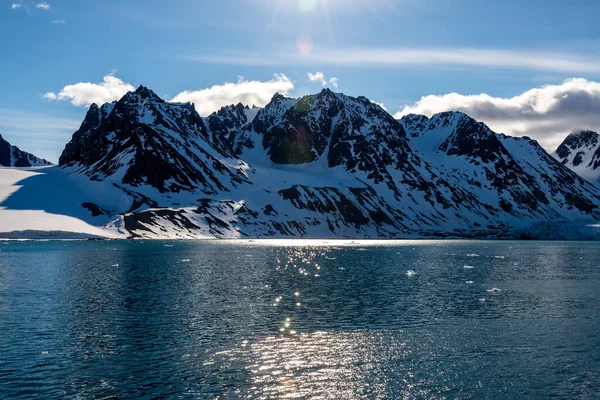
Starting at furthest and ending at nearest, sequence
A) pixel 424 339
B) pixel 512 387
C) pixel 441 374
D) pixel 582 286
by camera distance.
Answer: pixel 582 286, pixel 424 339, pixel 441 374, pixel 512 387

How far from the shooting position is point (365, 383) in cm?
3753

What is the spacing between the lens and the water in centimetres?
3681

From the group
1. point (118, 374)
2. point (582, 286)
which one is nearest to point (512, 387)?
→ point (118, 374)

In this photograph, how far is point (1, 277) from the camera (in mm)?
94438

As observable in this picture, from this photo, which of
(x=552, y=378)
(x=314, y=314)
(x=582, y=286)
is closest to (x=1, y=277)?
(x=314, y=314)

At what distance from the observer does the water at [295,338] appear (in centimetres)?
3681

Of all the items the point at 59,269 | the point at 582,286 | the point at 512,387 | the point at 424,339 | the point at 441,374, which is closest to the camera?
the point at 512,387

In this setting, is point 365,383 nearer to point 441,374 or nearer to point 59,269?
point 441,374

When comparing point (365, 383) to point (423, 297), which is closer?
point (365, 383)

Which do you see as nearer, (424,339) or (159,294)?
(424,339)

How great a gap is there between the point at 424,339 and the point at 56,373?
99.2ft

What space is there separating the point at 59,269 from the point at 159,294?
44.3 meters

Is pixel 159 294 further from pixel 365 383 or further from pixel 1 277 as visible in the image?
pixel 365 383

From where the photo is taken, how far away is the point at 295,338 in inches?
1972
